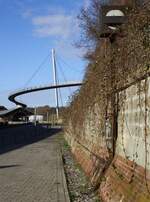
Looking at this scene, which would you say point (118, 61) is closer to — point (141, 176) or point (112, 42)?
point (112, 42)

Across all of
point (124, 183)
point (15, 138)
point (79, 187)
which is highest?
point (15, 138)

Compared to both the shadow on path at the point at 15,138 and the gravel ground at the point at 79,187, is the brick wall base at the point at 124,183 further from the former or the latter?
the shadow on path at the point at 15,138

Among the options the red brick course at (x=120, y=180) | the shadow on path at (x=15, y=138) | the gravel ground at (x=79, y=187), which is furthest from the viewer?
the shadow on path at (x=15, y=138)

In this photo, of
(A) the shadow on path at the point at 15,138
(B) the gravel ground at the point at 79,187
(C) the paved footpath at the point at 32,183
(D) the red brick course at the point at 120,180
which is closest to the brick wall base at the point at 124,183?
(D) the red brick course at the point at 120,180

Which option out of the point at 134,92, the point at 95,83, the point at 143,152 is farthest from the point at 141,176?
the point at 95,83

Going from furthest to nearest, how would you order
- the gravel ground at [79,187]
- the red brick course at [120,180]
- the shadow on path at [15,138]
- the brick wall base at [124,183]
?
the shadow on path at [15,138] < the gravel ground at [79,187] < the red brick course at [120,180] < the brick wall base at [124,183]

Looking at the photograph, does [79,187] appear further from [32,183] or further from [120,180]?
[120,180]

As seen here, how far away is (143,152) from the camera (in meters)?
7.72

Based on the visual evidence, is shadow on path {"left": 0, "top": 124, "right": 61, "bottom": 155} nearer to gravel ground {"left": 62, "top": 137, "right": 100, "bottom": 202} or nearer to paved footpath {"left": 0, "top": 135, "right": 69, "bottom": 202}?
paved footpath {"left": 0, "top": 135, "right": 69, "bottom": 202}

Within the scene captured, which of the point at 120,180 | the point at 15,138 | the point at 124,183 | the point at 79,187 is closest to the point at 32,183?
the point at 79,187

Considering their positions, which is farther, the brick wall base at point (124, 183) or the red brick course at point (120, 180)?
the red brick course at point (120, 180)

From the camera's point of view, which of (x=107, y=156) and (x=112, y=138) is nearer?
(x=112, y=138)

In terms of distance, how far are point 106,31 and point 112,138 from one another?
2.06 m

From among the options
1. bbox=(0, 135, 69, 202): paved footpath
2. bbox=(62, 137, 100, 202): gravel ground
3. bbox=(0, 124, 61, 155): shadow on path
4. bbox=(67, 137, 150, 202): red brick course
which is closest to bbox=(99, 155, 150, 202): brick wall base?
bbox=(67, 137, 150, 202): red brick course
